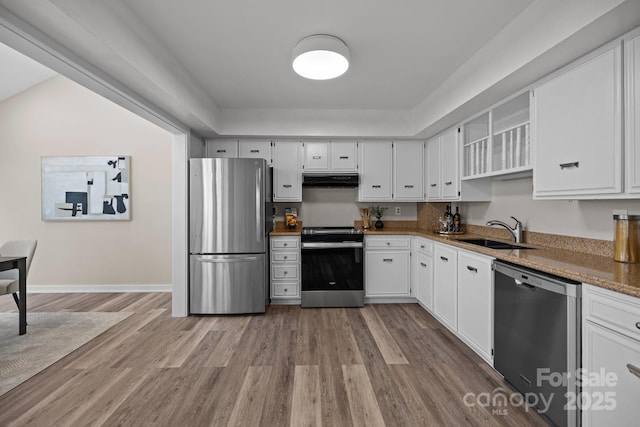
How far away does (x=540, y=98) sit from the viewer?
2.08 metres

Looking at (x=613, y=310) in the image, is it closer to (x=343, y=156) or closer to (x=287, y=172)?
(x=343, y=156)

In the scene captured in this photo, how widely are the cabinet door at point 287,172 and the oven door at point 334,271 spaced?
0.91 metres

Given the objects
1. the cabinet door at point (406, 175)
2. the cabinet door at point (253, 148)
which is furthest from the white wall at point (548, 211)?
the cabinet door at point (253, 148)

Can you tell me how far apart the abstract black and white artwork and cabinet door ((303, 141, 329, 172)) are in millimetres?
2675

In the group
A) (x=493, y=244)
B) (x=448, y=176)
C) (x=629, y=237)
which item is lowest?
(x=493, y=244)

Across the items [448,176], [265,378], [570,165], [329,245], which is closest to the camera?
[570,165]

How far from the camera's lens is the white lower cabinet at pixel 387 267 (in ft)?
12.4

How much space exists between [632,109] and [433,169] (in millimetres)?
2398


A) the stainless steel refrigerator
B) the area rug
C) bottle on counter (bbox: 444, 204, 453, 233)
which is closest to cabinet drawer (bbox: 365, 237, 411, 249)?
bottle on counter (bbox: 444, 204, 453, 233)

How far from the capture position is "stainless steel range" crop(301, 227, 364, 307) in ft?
12.0

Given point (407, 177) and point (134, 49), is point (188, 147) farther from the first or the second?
point (407, 177)

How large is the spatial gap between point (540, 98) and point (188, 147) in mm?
3366

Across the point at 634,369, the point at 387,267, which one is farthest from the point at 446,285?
the point at 634,369

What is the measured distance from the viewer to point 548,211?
2.45m
